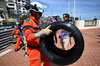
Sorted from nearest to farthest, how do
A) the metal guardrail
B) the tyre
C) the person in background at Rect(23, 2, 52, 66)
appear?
the tyre < the person in background at Rect(23, 2, 52, 66) < the metal guardrail

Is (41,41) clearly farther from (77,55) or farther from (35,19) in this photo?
(77,55)

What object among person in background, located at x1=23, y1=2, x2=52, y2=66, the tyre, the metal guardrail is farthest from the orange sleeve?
the metal guardrail

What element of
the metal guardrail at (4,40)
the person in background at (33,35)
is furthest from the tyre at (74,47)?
the metal guardrail at (4,40)

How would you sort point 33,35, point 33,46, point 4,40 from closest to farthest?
point 33,35
point 33,46
point 4,40

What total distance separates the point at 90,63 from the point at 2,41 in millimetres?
5487

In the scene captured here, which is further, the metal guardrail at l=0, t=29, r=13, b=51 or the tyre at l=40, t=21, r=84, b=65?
the metal guardrail at l=0, t=29, r=13, b=51

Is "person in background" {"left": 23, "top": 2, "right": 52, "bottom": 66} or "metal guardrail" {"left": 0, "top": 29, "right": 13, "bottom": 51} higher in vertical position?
"person in background" {"left": 23, "top": 2, "right": 52, "bottom": 66}

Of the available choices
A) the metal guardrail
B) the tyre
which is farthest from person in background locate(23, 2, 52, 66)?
Result: the metal guardrail

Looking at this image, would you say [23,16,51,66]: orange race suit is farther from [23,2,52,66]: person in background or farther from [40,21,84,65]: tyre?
[40,21,84,65]: tyre

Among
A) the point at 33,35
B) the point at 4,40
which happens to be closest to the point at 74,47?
the point at 33,35

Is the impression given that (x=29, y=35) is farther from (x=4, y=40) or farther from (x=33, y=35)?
(x=4, y=40)

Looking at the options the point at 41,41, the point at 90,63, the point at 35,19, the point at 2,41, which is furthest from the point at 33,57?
the point at 2,41

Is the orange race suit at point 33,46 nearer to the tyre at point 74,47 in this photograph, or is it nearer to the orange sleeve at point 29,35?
the orange sleeve at point 29,35

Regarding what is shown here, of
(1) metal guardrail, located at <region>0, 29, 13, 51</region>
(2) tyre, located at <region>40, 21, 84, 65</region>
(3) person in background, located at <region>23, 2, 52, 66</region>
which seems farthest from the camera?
(1) metal guardrail, located at <region>0, 29, 13, 51</region>
